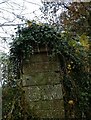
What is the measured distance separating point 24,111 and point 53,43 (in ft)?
3.36

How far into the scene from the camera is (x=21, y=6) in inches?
99.0

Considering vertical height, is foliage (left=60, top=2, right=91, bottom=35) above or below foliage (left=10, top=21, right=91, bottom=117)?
above

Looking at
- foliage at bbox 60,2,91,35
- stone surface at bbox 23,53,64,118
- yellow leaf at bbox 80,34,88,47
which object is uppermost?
foliage at bbox 60,2,91,35

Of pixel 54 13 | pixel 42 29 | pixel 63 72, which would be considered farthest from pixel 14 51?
pixel 54 13

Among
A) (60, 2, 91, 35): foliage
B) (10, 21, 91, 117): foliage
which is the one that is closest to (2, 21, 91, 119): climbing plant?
(10, 21, 91, 117): foliage

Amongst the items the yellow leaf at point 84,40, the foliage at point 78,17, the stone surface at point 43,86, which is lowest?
the stone surface at point 43,86

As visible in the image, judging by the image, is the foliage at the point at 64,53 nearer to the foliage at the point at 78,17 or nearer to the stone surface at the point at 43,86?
the stone surface at the point at 43,86

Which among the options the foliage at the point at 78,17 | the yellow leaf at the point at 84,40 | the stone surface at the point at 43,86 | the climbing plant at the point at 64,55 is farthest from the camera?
the foliage at the point at 78,17

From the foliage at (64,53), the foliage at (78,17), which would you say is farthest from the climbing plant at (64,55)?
the foliage at (78,17)

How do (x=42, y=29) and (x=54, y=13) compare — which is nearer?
(x=42, y=29)

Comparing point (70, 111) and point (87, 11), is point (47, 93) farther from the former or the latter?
point (87, 11)

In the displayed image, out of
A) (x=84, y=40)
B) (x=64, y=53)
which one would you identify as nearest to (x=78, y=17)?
(x=84, y=40)

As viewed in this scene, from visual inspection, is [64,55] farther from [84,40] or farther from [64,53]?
[84,40]

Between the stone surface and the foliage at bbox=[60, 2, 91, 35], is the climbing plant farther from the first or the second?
the foliage at bbox=[60, 2, 91, 35]
